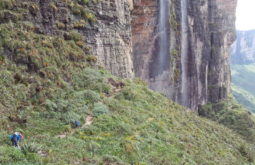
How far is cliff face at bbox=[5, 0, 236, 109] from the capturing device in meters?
22.6

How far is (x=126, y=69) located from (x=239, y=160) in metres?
10.9

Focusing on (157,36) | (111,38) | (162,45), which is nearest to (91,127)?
(111,38)

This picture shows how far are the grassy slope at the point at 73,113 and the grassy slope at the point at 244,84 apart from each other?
349 ft

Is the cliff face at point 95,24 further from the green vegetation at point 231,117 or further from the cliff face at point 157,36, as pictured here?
the green vegetation at point 231,117

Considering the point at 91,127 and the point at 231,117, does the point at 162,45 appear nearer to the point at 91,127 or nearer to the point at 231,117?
the point at 231,117

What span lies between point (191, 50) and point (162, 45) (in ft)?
41.1

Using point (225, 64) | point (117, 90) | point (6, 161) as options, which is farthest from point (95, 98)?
point (225, 64)

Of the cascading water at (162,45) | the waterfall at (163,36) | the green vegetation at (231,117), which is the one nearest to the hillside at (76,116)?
the cascading water at (162,45)

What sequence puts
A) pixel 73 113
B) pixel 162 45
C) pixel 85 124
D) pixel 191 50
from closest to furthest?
pixel 85 124 → pixel 73 113 → pixel 162 45 → pixel 191 50

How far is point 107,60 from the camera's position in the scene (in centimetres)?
2436

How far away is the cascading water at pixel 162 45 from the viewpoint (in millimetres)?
39656

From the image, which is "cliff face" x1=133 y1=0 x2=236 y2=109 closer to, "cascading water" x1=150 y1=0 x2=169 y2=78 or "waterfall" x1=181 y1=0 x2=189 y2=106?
"waterfall" x1=181 y1=0 x2=189 y2=106

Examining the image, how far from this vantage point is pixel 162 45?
40531 millimetres

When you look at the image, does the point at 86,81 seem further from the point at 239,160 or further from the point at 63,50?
the point at 239,160
